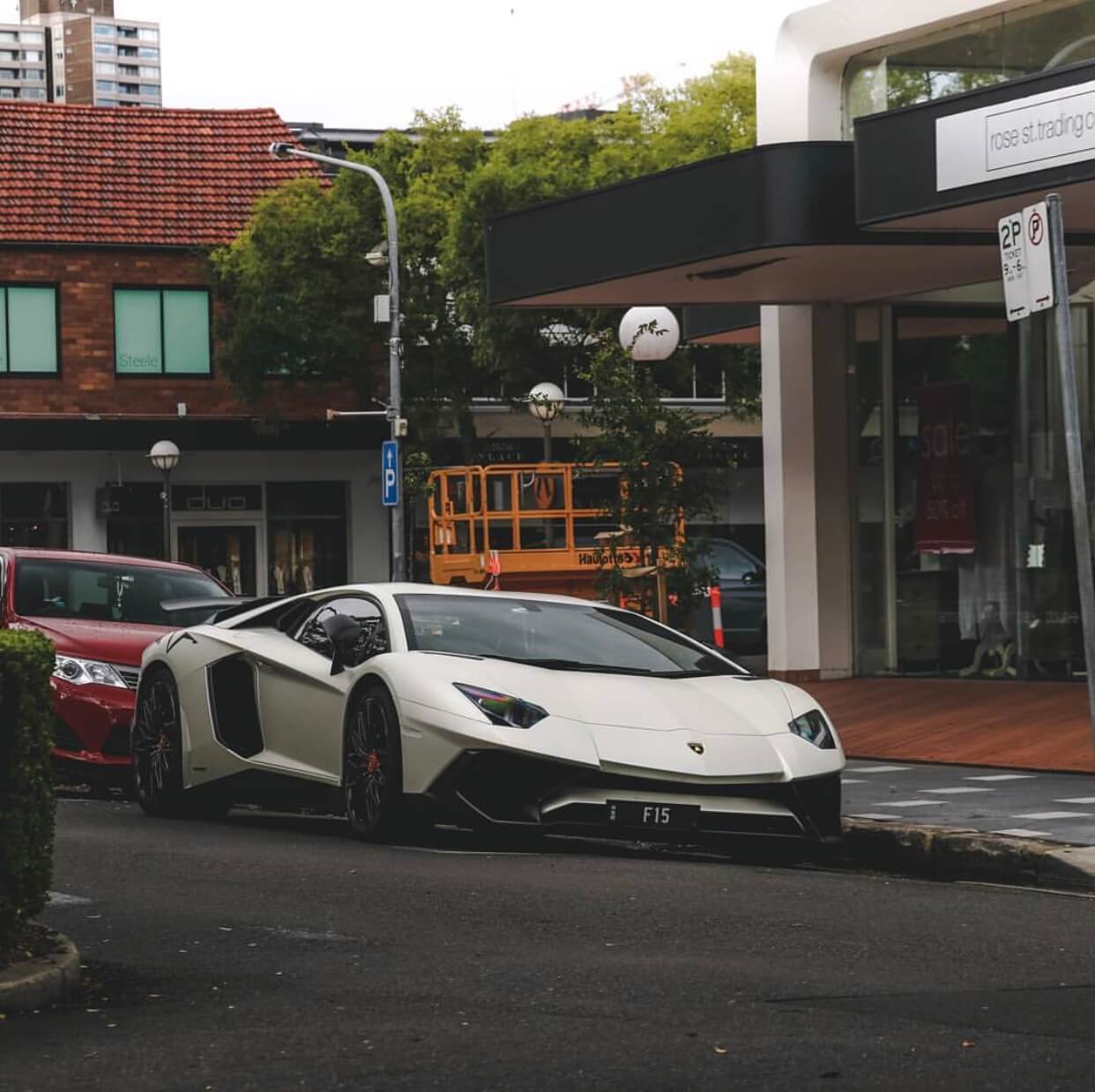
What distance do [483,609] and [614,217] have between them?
8.14m

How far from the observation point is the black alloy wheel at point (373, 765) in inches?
387

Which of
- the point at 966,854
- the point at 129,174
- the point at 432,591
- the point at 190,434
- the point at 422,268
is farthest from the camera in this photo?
the point at 129,174

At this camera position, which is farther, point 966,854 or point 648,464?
point 648,464

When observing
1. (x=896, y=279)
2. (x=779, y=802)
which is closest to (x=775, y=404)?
(x=896, y=279)

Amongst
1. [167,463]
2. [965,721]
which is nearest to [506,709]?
[965,721]

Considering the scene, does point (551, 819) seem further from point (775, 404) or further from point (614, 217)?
point (775, 404)

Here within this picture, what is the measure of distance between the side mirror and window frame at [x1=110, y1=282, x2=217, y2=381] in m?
33.5

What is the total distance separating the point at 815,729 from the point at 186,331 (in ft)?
114

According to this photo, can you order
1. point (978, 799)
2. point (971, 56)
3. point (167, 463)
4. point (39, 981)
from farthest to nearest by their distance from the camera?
point (167, 463), point (971, 56), point (978, 799), point (39, 981)

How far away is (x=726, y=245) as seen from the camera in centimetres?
1702

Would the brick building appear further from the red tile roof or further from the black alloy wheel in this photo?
the black alloy wheel

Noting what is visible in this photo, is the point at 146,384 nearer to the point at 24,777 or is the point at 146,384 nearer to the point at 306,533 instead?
the point at 306,533

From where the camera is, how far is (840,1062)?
5207mm

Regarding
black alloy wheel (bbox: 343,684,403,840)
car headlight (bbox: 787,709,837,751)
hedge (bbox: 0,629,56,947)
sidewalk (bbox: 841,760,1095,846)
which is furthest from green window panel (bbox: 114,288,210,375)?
hedge (bbox: 0,629,56,947)
